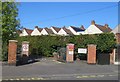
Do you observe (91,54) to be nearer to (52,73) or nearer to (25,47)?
(25,47)

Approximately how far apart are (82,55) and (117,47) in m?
4.53

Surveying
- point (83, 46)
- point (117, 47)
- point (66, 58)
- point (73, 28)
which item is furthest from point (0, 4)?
point (73, 28)

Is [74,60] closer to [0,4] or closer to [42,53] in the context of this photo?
[42,53]

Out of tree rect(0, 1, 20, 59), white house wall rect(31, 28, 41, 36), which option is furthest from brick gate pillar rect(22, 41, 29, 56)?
white house wall rect(31, 28, 41, 36)

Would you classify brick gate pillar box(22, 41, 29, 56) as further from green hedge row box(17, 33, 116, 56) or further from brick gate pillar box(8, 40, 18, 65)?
brick gate pillar box(8, 40, 18, 65)

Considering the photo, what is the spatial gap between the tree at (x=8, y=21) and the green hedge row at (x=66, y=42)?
9716 millimetres

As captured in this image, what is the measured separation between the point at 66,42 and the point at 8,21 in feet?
38.5

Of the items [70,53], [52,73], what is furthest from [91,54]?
[52,73]

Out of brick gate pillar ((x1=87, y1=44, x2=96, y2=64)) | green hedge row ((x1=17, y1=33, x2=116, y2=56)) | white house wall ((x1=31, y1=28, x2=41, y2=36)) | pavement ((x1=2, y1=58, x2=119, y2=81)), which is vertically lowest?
pavement ((x1=2, y1=58, x2=119, y2=81))

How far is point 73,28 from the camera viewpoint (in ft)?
294

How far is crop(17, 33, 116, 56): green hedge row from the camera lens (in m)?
37.5

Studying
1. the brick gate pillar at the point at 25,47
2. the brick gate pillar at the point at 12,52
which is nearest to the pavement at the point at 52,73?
the brick gate pillar at the point at 12,52

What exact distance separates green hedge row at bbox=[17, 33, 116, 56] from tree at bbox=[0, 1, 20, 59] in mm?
9716

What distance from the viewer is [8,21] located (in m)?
31.7
